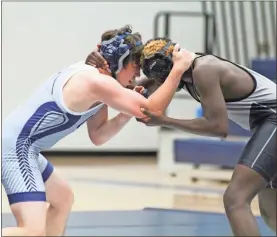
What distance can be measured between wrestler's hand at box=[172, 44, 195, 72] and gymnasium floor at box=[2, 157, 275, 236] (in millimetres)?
794

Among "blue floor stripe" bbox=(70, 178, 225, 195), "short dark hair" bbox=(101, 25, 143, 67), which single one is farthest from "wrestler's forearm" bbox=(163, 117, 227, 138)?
"blue floor stripe" bbox=(70, 178, 225, 195)

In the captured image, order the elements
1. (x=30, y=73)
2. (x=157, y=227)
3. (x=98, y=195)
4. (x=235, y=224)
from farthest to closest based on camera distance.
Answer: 1. (x=30, y=73)
2. (x=98, y=195)
3. (x=157, y=227)
4. (x=235, y=224)

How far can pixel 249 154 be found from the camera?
10.9 ft

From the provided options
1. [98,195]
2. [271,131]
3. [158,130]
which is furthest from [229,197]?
[158,130]

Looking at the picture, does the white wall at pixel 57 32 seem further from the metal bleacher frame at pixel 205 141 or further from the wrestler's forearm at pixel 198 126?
the wrestler's forearm at pixel 198 126

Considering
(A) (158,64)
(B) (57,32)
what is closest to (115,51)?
(A) (158,64)

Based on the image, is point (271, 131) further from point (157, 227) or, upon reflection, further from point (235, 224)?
point (157, 227)

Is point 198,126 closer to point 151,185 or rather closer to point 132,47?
point 132,47

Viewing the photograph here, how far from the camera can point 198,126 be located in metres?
3.21

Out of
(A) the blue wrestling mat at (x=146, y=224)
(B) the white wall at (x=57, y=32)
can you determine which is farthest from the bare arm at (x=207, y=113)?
(B) the white wall at (x=57, y=32)

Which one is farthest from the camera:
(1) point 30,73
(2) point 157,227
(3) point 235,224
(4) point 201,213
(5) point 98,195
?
(1) point 30,73

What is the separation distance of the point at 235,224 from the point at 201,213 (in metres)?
2.29

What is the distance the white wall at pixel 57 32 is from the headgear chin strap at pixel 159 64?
509cm

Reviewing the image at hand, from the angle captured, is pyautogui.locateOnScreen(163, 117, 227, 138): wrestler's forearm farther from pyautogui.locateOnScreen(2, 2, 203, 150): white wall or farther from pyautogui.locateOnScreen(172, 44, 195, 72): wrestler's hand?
pyautogui.locateOnScreen(2, 2, 203, 150): white wall
